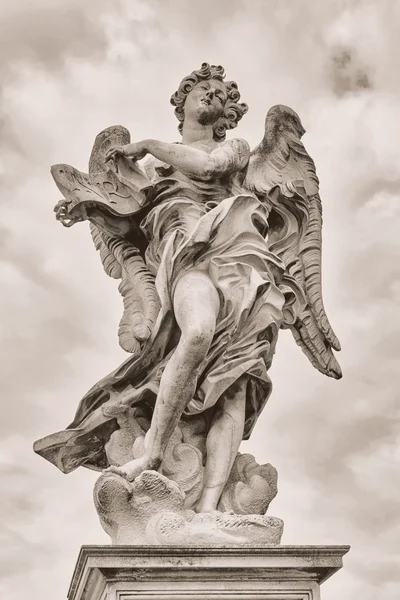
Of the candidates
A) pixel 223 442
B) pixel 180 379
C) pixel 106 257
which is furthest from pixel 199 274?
pixel 106 257

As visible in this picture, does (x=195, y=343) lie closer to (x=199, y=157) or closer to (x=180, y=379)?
(x=180, y=379)

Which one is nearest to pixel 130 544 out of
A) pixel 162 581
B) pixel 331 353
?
pixel 162 581

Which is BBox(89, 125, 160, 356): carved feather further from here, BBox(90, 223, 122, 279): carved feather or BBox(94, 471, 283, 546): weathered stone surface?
BBox(94, 471, 283, 546): weathered stone surface

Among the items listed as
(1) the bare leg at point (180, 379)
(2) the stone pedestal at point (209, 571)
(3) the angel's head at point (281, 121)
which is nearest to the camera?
(2) the stone pedestal at point (209, 571)

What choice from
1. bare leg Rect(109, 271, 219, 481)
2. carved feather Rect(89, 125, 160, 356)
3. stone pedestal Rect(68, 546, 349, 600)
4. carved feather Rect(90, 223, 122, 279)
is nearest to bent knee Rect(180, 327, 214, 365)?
bare leg Rect(109, 271, 219, 481)

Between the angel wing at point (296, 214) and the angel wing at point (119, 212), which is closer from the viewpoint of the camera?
the angel wing at point (119, 212)

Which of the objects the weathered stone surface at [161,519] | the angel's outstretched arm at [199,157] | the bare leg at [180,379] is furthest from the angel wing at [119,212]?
the weathered stone surface at [161,519]

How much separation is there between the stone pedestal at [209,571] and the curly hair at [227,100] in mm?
3620

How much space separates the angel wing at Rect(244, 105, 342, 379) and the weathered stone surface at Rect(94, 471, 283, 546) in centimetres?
193

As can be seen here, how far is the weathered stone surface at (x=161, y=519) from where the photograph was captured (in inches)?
279

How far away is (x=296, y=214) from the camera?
9.16 meters

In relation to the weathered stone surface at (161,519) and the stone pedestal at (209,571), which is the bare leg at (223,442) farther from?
the stone pedestal at (209,571)

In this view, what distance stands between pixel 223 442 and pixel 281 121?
115 inches

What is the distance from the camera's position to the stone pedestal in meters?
6.75
